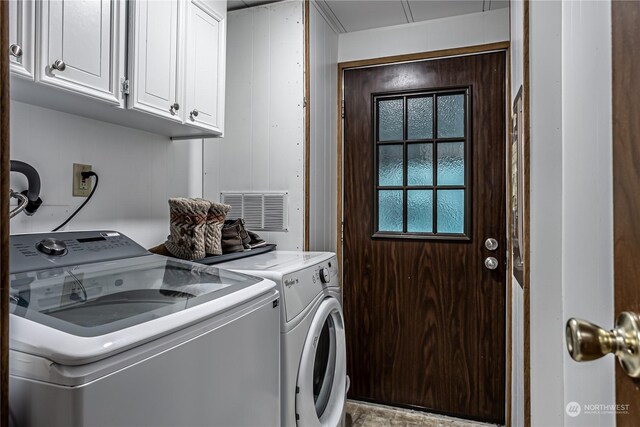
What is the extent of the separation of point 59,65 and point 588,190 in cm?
130

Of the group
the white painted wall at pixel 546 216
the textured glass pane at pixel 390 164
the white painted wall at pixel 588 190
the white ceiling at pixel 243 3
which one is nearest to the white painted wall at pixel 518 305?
the white painted wall at pixel 546 216

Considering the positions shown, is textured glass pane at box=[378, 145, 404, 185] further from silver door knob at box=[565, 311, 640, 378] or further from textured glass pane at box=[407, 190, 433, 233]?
silver door knob at box=[565, 311, 640, 378]

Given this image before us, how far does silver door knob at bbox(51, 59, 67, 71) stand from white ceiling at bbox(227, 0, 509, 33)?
1321mm

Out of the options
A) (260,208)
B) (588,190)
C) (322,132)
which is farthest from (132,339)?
(322,132)

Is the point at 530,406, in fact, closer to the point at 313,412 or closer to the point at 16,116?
the point at 313,412

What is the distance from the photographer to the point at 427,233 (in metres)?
2.44

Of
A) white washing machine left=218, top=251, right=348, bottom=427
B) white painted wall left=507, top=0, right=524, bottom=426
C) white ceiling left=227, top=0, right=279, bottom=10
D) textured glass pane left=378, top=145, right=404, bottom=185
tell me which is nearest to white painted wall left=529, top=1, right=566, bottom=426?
white painted wall left=507, top=0, right=524, bottom=426

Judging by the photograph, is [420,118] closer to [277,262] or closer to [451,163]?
[451,163]

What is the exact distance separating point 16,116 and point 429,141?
6.51ft

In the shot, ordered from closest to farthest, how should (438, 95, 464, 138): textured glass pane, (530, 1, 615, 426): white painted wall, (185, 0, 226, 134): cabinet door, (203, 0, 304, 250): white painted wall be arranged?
1. (530, 1, 615, 426): white painted wall
2. (185, 0, 226, 134): cabinet door
3. (203, 0, 304, 250): white painted wall
4. (438, 95, 464, 138): textured glass pane

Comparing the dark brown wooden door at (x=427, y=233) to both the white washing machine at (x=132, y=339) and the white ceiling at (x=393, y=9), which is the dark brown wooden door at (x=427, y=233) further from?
the white washing machine at (x=132, y=339)

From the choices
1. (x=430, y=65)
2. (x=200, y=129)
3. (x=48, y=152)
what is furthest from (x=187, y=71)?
(x=430, y=65)

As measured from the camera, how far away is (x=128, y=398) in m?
0.66

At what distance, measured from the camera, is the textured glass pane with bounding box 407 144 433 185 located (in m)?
2.43
